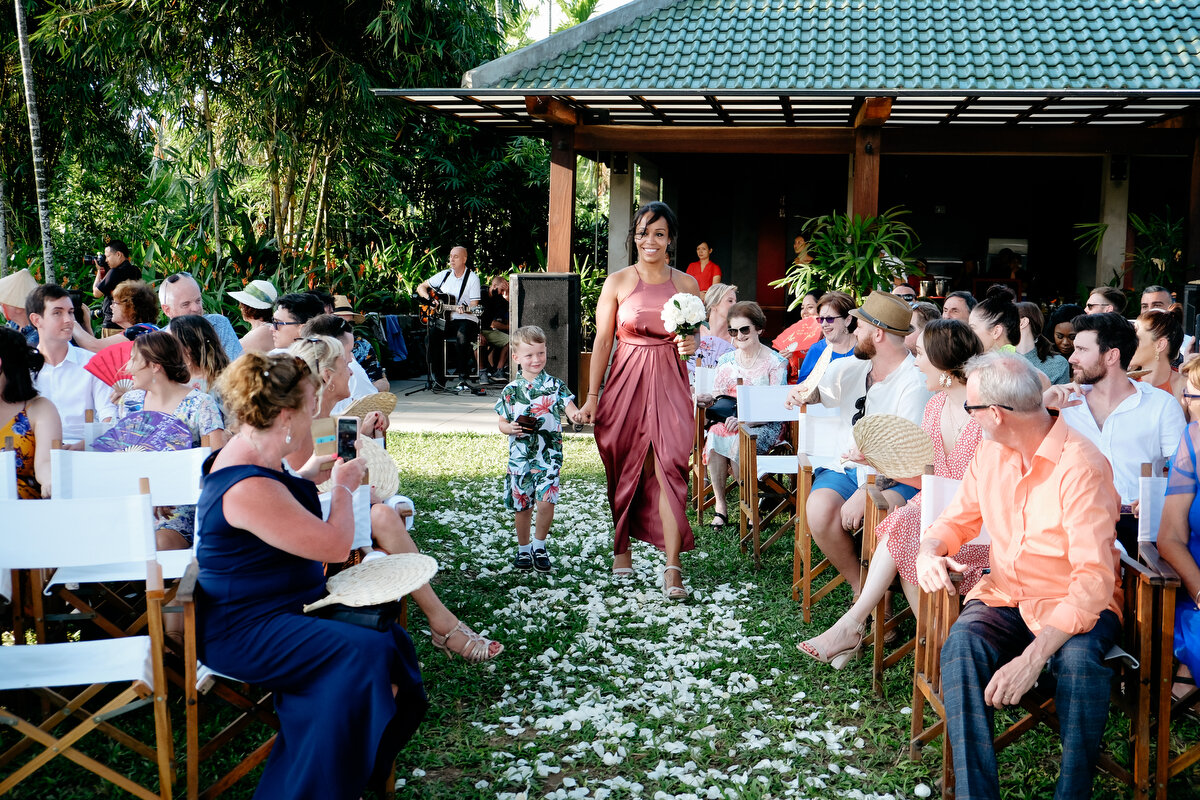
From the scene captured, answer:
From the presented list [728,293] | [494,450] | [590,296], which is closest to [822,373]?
[728,293]

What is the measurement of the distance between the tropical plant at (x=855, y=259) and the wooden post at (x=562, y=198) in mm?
2690

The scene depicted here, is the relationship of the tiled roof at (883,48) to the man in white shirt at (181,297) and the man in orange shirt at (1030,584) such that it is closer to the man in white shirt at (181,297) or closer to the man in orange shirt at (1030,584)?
the man in white shirt at (181,297)

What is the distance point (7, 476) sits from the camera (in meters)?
3.61

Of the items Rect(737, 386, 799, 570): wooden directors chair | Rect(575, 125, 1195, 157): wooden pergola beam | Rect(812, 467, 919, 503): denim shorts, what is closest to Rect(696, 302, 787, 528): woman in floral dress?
Rect(737, 386, 799, 570): wooden directors chair

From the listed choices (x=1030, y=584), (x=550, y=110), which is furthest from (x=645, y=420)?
(x=550, y=110)

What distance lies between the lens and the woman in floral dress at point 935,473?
12.7 feet

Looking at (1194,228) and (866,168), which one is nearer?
(1194,228)

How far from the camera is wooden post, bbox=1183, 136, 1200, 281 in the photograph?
11.5 m

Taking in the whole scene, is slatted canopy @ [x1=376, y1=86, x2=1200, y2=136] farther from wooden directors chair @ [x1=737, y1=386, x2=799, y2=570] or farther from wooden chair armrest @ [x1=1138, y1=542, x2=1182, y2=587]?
wooden chair armrest @ [x1=1138, y1=542, x2=1182, y2=587]

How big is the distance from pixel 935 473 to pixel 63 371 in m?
4.56

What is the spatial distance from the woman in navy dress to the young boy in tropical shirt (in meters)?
2.72

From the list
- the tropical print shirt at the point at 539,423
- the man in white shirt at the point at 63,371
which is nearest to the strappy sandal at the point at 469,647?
the tropical print shirt at the point at 539,423

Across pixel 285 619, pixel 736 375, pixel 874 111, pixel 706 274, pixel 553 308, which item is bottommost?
pixel 285 619

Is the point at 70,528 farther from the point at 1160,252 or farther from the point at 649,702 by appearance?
the point at 1160,252
